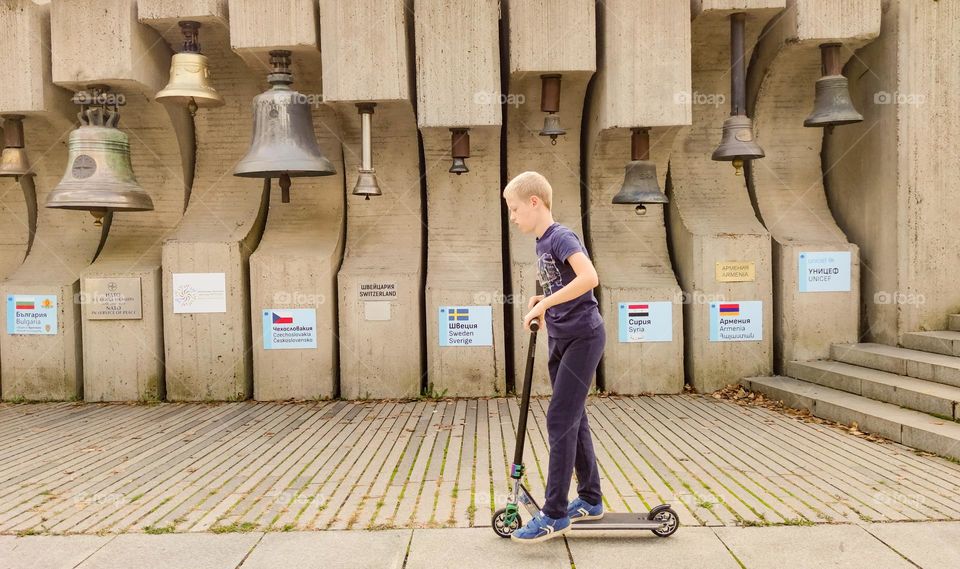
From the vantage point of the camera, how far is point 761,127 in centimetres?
872

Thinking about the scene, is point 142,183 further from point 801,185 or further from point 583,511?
point 801,185

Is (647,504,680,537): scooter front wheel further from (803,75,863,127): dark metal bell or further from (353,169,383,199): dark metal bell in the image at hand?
(803,75,863,127): dark metal bell

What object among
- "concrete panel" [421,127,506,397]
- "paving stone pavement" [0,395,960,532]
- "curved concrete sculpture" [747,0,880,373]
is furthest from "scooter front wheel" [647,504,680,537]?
"curved concrete sculpture" [747,0,880,373]

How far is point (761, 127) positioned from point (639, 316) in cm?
306

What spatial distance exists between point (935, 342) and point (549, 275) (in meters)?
5.65

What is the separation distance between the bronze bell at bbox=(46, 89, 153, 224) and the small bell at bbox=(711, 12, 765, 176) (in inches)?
253

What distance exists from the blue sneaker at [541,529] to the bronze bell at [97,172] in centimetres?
571

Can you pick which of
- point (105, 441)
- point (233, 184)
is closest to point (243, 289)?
point (233, 184)

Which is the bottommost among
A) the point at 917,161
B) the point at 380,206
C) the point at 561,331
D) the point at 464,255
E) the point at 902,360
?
the point at 902,360

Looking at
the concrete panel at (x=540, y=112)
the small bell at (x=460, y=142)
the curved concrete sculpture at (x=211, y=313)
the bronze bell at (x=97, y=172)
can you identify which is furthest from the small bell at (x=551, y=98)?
the bronze bell at (x=97, y=172)

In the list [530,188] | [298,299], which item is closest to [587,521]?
[530,188]

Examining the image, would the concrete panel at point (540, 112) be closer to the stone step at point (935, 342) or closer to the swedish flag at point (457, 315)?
the swedish flag at point (457, 315)

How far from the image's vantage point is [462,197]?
855 centimetres

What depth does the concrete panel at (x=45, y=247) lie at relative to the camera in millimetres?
7531
